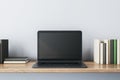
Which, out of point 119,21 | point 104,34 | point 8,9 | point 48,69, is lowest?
point 48,69

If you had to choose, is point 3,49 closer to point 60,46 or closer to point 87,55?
point 60,46

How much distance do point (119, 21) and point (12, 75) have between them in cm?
108

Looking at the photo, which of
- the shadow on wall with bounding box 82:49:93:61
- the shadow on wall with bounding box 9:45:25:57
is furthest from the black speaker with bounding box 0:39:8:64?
the shadow on wall with bounding box 82:49:93:61

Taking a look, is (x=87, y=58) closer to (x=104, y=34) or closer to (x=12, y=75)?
(x=104, y=34)

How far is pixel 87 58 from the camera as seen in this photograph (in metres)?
1.75

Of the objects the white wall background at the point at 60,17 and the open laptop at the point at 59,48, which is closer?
the open laptop at the point at 59,48

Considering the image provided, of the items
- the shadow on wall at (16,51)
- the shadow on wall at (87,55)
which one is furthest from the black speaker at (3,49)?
the shadow on wall at (87,55)

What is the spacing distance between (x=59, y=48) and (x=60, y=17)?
31cm

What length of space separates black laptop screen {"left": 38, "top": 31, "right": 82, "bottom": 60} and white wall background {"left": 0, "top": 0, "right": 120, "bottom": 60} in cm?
15

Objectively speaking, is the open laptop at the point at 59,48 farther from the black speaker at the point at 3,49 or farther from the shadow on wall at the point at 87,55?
the black speaker at the point at 3,49

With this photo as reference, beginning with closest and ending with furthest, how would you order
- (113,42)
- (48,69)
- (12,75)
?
1. (48,69)
2. (113,42)
3. (12,75)

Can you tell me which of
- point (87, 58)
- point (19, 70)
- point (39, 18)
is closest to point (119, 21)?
point (87, 58)

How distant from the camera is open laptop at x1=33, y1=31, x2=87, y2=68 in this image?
1.59m

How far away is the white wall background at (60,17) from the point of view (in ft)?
5.68
